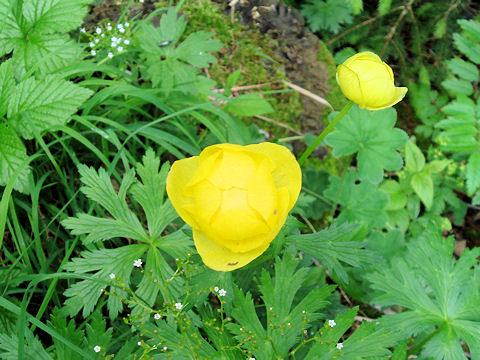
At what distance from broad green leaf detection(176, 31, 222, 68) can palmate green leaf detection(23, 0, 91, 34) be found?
37 centimetres

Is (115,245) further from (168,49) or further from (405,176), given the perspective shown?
(405,176)

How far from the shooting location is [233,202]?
2.88 ft

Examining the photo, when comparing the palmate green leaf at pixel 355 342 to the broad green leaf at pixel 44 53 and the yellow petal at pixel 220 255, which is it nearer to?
the yellow petal at pixel 220 255

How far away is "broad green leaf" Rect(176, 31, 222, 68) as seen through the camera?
171 cm

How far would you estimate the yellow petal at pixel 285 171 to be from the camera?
39.2 inches

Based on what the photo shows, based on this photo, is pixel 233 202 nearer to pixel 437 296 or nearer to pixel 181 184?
pixel 181 184

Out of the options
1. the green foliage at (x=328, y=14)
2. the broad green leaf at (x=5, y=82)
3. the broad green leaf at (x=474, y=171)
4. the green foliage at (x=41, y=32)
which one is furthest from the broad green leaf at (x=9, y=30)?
the broad green leaf at (x=474, y=171)

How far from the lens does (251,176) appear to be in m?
0.90

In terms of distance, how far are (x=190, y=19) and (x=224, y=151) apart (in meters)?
1.43

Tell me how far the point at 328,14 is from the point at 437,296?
1764 mm

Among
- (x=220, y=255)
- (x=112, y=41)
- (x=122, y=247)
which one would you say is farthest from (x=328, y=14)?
(x=220, y=255)

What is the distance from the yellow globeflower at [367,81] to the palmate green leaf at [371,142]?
32.0 inches

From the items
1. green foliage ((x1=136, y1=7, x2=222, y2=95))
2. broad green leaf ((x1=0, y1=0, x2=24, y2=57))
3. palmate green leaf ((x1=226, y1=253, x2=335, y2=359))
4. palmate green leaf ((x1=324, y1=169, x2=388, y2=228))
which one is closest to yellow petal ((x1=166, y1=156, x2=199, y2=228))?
palmate green leaf ((x1=226, y1=253, x2=335, y2=359))

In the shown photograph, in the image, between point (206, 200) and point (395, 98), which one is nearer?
point (206, 200)
